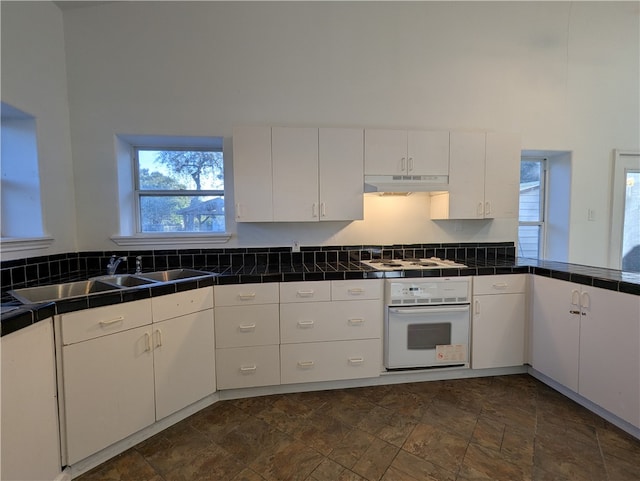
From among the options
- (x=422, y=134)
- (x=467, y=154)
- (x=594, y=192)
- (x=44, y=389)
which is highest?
(x=422, y=134)

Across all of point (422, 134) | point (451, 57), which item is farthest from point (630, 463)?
point (451, 57)

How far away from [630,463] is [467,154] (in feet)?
7.09

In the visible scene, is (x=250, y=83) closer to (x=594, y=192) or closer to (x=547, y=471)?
(x=547, y=471)

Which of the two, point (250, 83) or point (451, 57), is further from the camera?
point (451, 57)

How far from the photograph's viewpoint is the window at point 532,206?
318 cm

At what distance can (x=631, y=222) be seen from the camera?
3113mm

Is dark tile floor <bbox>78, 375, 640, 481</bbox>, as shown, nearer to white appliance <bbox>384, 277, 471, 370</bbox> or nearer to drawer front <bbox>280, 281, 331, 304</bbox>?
white appliance <bbox>384, 277, 471, 370</bbox>

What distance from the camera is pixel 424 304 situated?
2.23 metres

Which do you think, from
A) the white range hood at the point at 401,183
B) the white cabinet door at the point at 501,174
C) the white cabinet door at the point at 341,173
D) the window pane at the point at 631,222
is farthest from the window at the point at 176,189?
the window pane at the point at 631,222

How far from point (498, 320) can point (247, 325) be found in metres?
1.94

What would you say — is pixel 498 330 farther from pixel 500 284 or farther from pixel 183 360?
pixel 183 360

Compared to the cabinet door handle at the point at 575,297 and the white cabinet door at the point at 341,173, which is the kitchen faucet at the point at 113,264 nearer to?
the white cabinet door at the point at 341,173

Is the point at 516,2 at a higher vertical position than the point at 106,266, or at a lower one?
higher

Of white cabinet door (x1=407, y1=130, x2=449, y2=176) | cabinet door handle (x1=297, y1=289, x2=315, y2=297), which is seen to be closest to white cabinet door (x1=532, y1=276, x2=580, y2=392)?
white cabinet door (x1=407, y1=130, x2=449, y2=176)
